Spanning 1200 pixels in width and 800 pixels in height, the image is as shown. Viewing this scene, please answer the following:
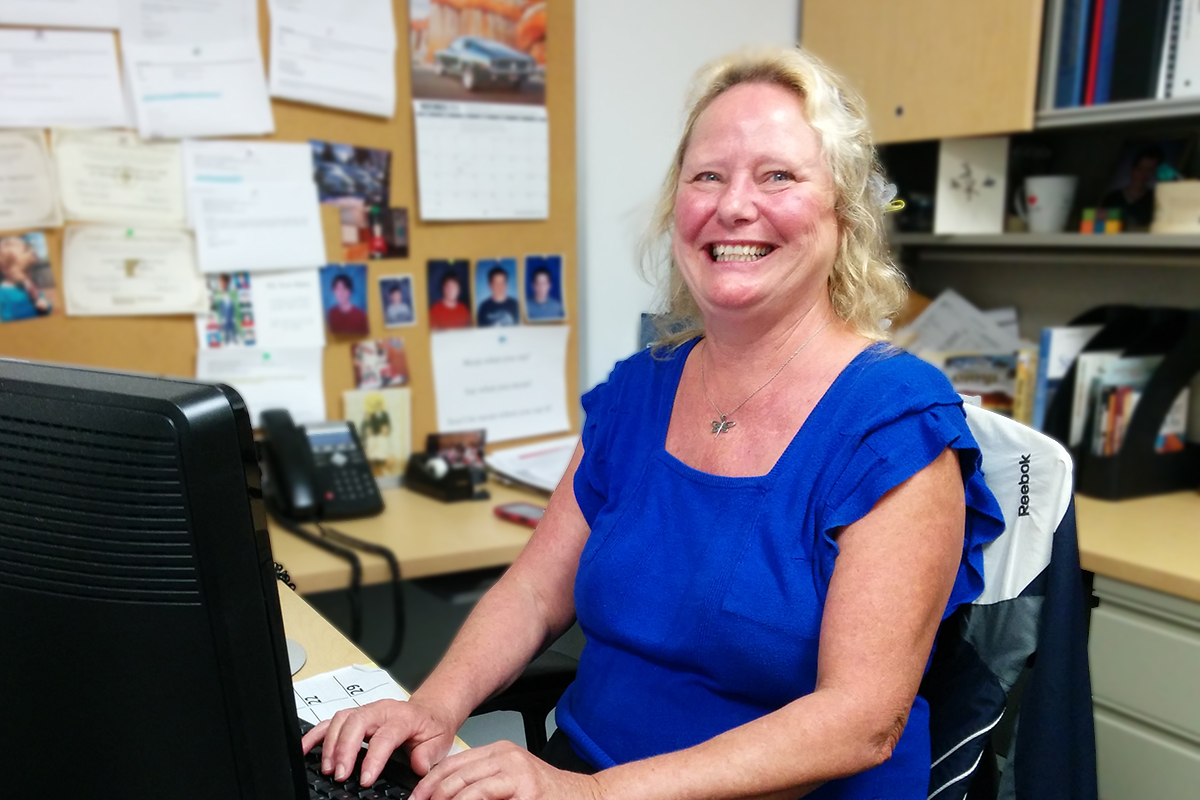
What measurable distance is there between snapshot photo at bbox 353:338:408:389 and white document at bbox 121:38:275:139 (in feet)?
1.52

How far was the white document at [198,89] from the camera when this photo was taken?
1.71m

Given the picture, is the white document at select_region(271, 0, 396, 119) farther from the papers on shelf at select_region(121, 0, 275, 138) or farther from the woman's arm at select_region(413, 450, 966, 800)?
the woman's arm at select_region(413, 450, 966, 800)

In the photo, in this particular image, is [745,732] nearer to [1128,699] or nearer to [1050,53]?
[1128,699]

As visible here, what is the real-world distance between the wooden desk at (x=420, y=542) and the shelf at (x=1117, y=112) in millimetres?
1229

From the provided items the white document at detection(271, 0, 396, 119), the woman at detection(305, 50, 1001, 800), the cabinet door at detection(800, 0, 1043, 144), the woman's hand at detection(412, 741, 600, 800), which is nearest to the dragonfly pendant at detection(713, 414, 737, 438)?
the woman at detection(305, 50, 1001, 800)

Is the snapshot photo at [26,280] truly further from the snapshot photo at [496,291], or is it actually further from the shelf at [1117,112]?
the shelf at [1117,112]

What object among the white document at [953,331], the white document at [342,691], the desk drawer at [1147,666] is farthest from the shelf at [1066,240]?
the white document at [342,691]

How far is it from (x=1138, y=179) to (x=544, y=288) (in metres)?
1.26

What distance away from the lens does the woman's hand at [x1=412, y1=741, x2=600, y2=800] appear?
791mm

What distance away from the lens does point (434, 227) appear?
204 centimetres

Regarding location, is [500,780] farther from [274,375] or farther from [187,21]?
[187,21]

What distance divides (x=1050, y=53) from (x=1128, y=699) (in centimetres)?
118

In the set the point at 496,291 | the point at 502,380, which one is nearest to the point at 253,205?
the point at 496,291

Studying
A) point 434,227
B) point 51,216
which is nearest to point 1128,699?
point 434,227
